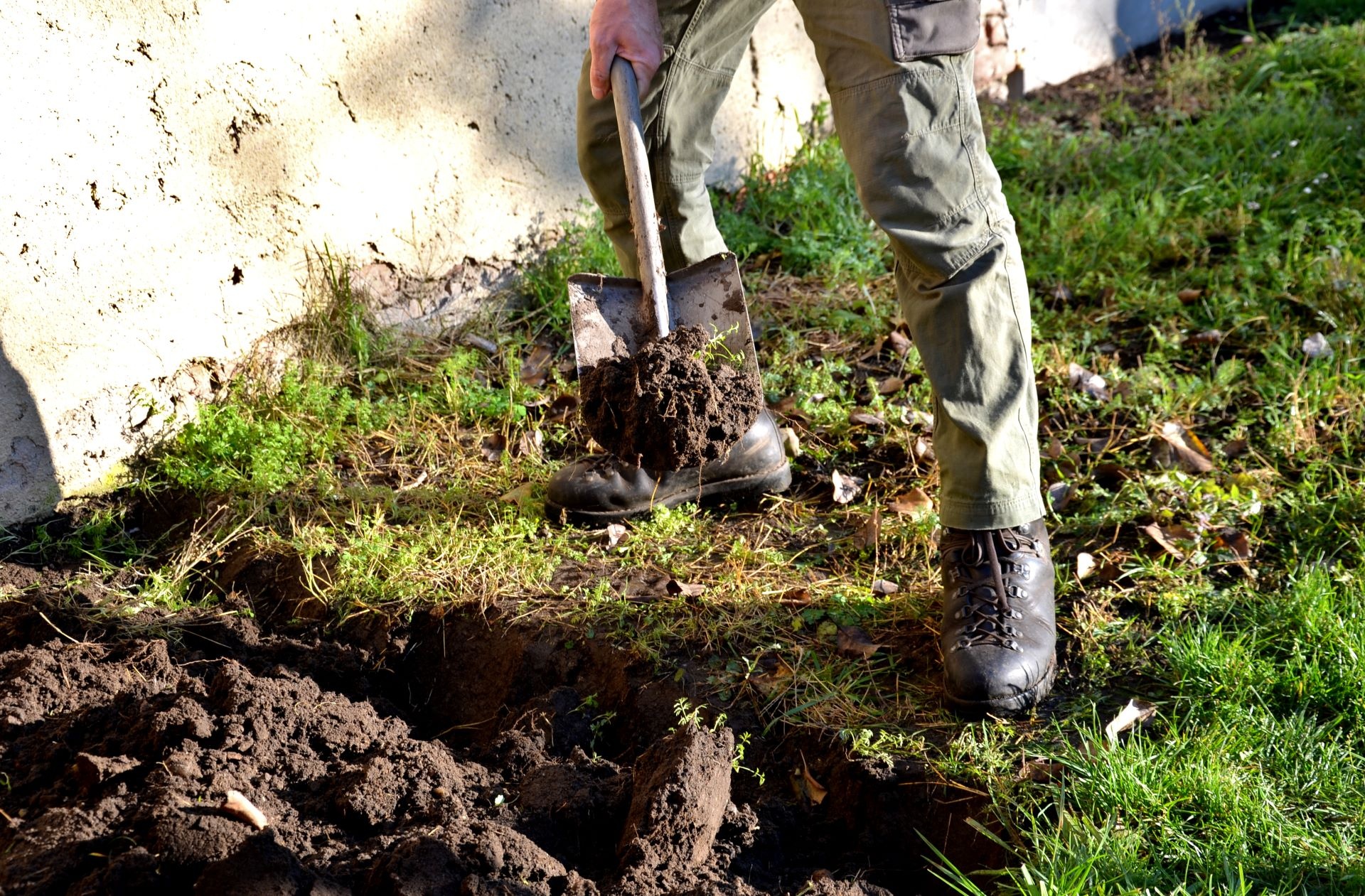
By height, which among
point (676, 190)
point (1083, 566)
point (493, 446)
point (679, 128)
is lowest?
point (1083, 566)

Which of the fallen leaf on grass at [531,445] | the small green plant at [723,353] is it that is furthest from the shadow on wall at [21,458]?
the small green plant at [723,353]

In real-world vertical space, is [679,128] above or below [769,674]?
above

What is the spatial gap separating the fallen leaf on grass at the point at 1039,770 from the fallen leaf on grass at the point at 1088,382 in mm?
1583

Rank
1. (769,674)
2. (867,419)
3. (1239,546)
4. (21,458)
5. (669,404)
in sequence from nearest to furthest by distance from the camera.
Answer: (669,404) < (769,674) < (1239,546) < (21,458) < (867,419)

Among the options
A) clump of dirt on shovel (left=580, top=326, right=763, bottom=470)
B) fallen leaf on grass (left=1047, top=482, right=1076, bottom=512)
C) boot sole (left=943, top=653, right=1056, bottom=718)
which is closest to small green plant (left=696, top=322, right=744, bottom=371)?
clump of dirt on shovel (left=580, top=326, right=763, bottom=470)

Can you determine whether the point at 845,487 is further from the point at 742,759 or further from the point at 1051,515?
the point at 742,759

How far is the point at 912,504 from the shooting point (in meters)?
3.01

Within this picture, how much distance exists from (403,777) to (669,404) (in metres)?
0.90

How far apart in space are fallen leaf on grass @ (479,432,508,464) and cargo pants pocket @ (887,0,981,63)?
5.64 ft

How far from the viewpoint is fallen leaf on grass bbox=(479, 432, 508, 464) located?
3.33 metres

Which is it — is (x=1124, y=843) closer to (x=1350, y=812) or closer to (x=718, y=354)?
(x=1350, y=812)

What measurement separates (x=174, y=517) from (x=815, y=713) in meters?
1.94

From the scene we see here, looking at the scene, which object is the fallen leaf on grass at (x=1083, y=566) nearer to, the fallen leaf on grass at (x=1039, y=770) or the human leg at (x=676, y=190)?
the fallen leaf on grass at (x=1039, y=770)

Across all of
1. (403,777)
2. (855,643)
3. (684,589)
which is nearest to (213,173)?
(684,589)
